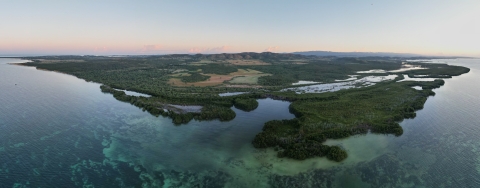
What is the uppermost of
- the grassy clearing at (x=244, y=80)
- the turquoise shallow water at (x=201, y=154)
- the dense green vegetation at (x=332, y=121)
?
the grassy clearing at (x=244, y=80)

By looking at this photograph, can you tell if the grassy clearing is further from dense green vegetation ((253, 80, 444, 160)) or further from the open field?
dense green vegetation ((253, 80, 444, 160))

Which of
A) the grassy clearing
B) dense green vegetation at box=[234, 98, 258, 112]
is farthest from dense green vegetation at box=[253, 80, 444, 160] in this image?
the grassy clearing

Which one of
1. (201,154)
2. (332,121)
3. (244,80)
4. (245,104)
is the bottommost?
(201,154)

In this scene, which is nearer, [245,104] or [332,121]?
[332,121]

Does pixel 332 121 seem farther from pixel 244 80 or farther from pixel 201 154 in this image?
pixel 244 80

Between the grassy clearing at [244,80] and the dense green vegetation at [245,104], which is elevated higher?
the grassy clearing at [244,80]

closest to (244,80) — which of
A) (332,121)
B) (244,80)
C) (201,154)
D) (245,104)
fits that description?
(244,80)

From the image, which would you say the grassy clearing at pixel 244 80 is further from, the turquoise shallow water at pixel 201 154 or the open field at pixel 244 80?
the turquoise shallow water at pixel 201 154

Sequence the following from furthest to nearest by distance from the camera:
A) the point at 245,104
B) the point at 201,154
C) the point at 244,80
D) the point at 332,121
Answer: the point at 244,80 < the point at 245,104 < the point at 332,121 < the point at 201,154

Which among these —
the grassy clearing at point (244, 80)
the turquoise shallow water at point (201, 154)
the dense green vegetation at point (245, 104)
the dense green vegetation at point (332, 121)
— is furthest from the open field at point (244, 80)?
the turquoise shallow water at point (201, 154)
